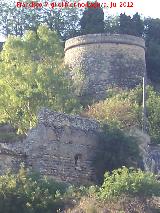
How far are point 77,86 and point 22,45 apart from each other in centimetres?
582

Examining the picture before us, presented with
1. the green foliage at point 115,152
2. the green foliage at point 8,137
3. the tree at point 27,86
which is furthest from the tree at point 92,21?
the green foliage at point 115,152

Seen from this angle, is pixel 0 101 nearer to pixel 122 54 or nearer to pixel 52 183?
pixel 52 183

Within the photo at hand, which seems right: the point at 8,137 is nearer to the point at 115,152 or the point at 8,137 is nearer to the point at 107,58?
the point at 115,152

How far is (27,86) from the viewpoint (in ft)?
91.3

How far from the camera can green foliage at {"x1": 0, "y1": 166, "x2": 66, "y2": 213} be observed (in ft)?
64.1

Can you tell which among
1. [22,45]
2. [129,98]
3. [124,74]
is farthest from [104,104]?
[124,74]

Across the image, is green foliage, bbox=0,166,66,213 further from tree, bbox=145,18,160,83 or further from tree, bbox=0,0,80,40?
tree, bbox=0,0,80,40

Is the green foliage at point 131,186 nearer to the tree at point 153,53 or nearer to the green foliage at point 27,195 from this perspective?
the green foliage at point 27,195

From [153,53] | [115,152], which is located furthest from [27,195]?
[153,53]

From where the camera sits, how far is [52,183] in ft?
69.9

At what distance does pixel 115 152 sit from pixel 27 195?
17.9 feet

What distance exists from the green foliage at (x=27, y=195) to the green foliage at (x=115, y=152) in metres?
3.77

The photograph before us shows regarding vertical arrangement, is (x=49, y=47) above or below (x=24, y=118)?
above

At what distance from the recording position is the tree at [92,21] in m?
41.1
